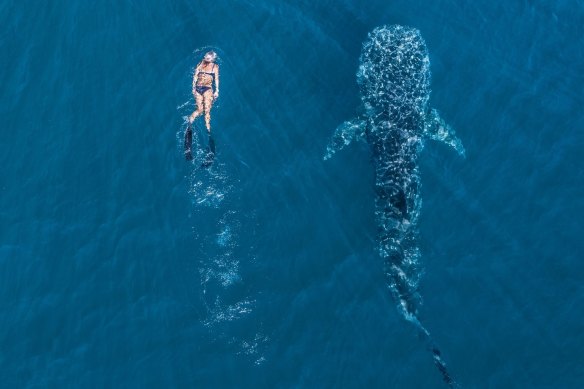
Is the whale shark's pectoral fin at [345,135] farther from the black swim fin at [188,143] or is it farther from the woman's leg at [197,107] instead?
the woman's leg at [197,107]

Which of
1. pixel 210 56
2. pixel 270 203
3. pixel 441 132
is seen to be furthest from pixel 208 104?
pixel 441 132

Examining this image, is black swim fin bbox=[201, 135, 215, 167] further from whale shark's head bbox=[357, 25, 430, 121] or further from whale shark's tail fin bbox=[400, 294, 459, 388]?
whale shark's tail fin bbox=[400, 294, 459, 388]

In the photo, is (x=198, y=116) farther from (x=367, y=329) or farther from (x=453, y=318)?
(x=453, y=318)

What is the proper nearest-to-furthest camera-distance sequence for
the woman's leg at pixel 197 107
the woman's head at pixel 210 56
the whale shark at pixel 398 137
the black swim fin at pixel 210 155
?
1. the whale shark at pixel 398 137
2. the black swim fin at pixel 210 155
3. the woman's leg at pixel 197 107
4. the woman's head at pixel 210 56

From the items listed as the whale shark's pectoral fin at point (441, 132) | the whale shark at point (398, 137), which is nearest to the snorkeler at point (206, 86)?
the whale shark at point (398, 137)

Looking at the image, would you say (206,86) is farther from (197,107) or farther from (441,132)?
(441,132)

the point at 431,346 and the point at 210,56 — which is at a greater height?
the point at 210,56

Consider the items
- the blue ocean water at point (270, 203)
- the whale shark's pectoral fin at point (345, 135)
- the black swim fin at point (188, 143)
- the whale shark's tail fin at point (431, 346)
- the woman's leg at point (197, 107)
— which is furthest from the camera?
the woman's leg at point (197, 107)
